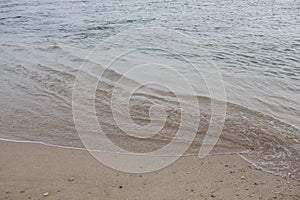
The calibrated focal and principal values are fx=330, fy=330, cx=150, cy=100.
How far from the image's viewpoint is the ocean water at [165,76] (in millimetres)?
4652

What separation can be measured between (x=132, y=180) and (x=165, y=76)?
4.06 metres

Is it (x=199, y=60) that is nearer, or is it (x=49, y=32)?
(x=199, y=60)

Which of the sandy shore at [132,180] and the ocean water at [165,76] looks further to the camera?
the ocean water at [165,76]

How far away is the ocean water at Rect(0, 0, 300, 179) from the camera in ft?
15.3

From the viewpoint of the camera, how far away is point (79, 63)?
8.38m

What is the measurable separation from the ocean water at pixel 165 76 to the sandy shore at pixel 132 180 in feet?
1.15

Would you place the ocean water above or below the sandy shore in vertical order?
below

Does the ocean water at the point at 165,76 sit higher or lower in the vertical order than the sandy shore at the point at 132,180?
lower

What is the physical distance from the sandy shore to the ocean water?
35 centimetres

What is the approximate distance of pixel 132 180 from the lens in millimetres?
3488

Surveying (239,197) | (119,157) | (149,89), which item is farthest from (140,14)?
(239,197)

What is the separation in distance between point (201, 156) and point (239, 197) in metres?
0.98

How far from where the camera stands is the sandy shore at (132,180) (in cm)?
321

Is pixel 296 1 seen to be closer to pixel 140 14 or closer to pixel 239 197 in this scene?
pixel 140 14
